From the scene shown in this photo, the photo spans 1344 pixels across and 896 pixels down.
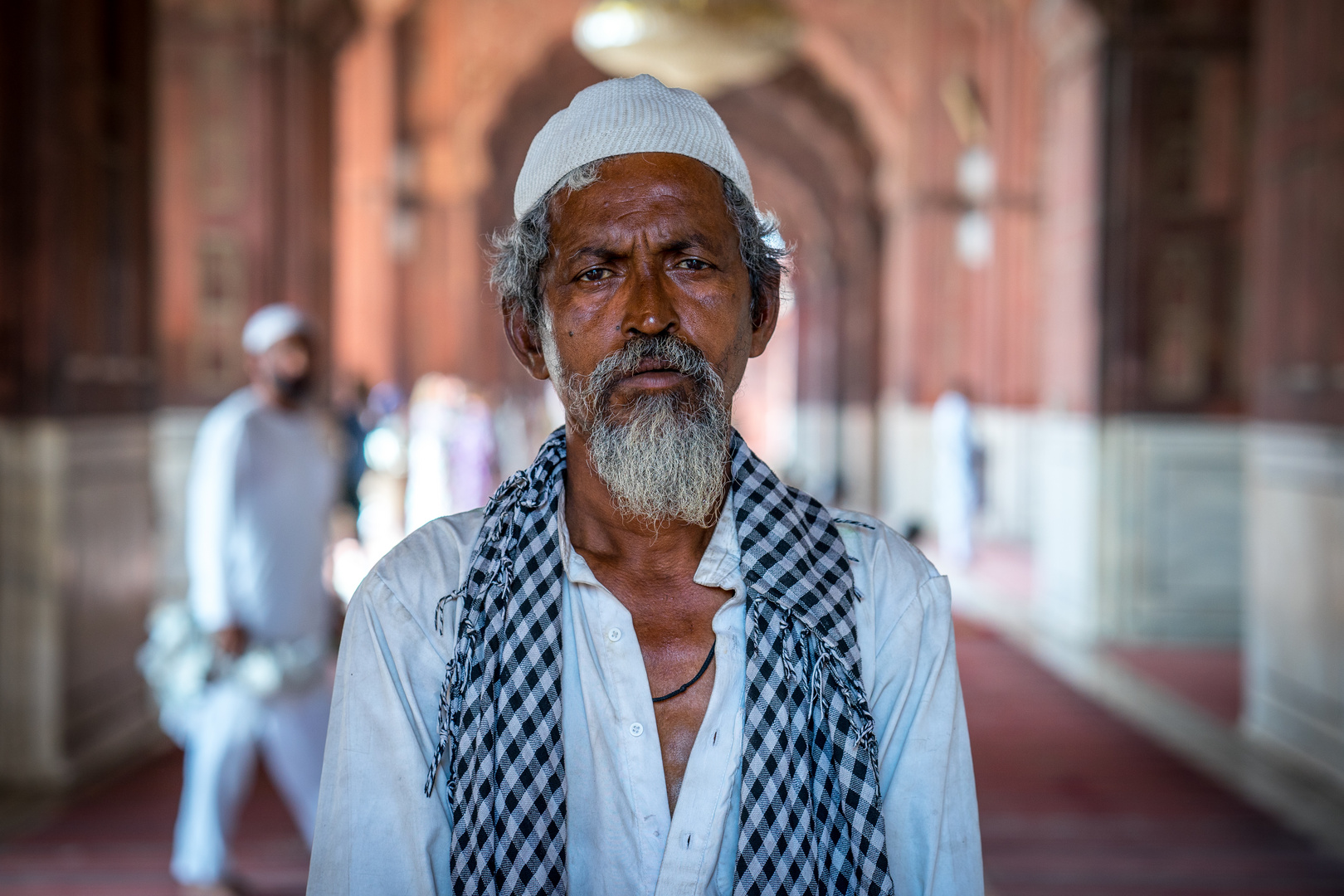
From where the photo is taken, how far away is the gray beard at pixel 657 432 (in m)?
1.48

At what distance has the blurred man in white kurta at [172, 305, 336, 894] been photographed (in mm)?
3420

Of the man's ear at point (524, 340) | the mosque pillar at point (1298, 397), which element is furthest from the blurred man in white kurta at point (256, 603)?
the mosque pillar at point (1298, 397)

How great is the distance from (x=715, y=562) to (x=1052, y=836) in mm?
3130

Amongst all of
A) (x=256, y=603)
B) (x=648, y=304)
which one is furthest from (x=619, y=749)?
(x=256, y=603)

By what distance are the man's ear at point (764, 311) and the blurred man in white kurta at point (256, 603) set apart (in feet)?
7.36

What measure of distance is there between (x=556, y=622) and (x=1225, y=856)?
338cm

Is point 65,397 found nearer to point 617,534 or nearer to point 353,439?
point 353,439

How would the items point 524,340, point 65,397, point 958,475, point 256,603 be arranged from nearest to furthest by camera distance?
point 524,340, point 256,603, point 65,397, point 958,475

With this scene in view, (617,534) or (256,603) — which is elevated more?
(617,534)

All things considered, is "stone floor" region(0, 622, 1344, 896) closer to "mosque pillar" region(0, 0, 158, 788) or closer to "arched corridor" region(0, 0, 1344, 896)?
"arched corridor" region(0, 0, 1344, 896)

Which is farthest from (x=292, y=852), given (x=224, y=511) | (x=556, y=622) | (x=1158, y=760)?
(x=1158, y=760)

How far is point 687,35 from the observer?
29.5ft

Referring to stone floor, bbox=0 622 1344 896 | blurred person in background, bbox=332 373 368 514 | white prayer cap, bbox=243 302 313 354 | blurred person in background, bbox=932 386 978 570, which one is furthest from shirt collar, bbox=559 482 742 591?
blurred person in background, bbox=932 386 978 570

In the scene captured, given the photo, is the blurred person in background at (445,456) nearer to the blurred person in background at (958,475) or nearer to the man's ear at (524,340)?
the blurred person in background at (958,475)
